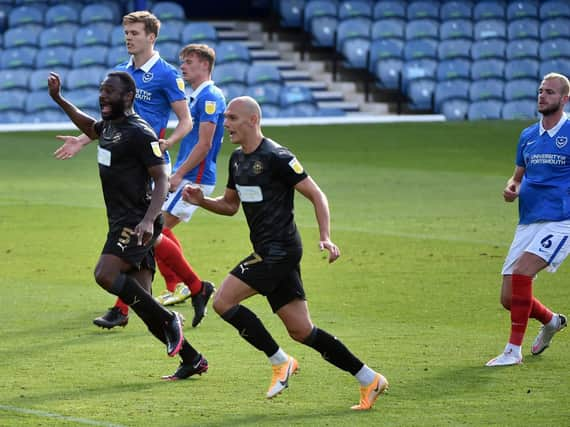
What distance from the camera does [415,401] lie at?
25.6 feet

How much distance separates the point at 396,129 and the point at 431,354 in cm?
1888

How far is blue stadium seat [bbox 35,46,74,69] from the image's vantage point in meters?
29.0

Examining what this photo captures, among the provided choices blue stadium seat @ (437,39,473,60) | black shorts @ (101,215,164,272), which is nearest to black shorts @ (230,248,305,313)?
black shorts @ (101,215,164,272)

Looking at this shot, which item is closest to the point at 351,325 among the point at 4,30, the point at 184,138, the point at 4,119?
the point at 184,138

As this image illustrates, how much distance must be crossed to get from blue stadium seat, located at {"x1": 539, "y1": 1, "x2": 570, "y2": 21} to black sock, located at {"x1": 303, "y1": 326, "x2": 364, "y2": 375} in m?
27.8

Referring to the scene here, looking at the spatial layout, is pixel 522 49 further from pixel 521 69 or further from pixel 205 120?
pixel 205 120

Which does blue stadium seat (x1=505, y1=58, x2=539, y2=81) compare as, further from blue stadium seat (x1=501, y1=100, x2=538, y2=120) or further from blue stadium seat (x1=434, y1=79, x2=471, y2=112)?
blue stadium seat (x1=434, y1=79, x2=471, y2=112)

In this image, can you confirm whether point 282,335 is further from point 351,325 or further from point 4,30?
point 4,30

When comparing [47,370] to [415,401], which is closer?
[415,401]

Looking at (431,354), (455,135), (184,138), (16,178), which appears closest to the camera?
(431,354)

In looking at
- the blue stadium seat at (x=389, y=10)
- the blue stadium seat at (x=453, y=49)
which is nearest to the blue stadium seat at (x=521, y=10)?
the blue stadium seat at (x=453, y=49)

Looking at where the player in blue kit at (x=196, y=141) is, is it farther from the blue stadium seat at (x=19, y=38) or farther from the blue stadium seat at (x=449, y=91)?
the blue stadium seat at (x=449, y=91)

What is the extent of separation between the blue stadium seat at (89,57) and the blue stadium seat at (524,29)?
1082cm

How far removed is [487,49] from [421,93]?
2.75 metres
